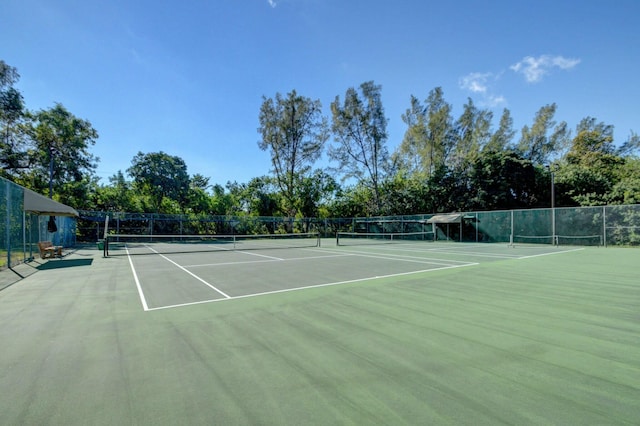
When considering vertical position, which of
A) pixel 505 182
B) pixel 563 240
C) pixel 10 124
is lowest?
pixel 563 240

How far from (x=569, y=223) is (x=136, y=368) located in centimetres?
2669

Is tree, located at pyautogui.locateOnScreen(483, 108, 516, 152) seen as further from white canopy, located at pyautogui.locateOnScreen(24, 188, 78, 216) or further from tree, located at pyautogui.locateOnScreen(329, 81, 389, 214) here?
white canopy, located at pyautogui.locateOnScreen(24, 188, 78, 216)

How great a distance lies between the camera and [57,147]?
25938 millimetres

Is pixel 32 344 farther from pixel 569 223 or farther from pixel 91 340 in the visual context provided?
pixel 569 223

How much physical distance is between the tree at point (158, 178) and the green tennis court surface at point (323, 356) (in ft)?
92.7

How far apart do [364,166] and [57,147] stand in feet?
102

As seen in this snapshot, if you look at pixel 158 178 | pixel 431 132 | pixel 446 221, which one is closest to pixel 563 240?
pixel 446 221

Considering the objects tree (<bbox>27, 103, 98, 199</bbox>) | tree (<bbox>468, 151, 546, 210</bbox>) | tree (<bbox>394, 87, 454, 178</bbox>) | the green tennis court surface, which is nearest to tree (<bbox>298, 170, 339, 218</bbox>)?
tree (<bbox>394, 87, 454, 178</bbox>)

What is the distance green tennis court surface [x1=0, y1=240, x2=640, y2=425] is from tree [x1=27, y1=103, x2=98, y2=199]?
25.9 meters

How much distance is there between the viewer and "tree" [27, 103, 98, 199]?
25281mm

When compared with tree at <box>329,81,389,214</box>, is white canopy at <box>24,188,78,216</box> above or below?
below

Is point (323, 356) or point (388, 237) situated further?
point (388, 237)

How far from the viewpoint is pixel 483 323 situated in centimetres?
425

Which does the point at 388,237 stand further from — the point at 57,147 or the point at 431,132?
the point at 57,147
